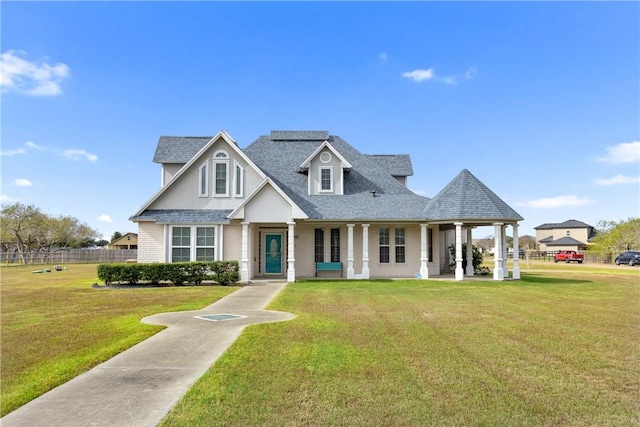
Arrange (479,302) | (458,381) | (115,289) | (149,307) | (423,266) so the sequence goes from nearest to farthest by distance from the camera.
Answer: (458,381), (149,307), (479,302), (115,289), (423,266)

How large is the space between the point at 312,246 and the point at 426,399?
62.8 ft

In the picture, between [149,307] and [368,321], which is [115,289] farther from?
[368,321]

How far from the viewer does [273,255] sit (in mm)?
24422

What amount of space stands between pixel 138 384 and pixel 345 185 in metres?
20.6

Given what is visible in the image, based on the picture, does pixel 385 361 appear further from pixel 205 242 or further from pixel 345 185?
pixel 345 185

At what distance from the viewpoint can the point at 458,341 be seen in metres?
8.20

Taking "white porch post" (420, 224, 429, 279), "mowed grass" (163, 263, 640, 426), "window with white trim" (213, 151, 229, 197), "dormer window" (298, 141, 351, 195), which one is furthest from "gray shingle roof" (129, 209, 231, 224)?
"mowed grass" (163, 263, 640, 426)

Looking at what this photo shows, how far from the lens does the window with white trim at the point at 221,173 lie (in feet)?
74.3

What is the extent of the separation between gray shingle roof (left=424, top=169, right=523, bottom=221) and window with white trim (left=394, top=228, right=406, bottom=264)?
2164 millimetres

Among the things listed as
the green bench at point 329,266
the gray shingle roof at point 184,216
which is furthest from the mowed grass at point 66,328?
the green bench at point 329,266

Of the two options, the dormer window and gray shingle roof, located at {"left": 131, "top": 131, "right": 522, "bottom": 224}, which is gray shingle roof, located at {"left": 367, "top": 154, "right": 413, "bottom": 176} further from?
the dormer window

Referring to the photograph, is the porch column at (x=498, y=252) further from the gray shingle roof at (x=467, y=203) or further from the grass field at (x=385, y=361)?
the grass field at (x=385, y=361)

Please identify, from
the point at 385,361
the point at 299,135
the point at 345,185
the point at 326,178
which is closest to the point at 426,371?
the point at 385,361

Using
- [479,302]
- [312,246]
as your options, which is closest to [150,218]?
[312,246]
